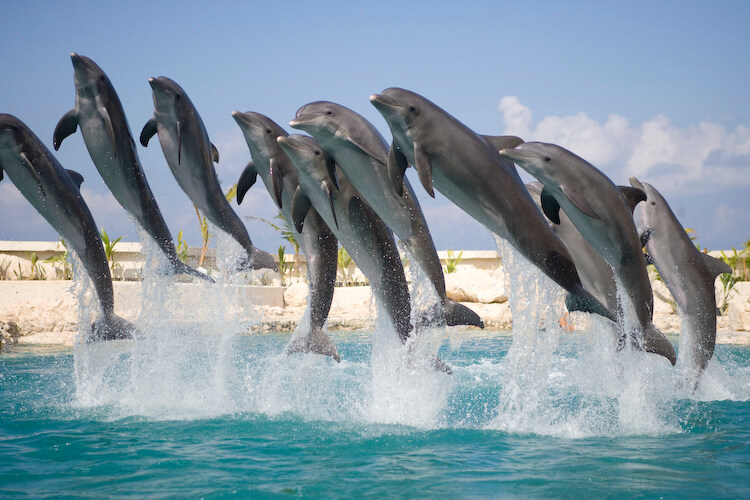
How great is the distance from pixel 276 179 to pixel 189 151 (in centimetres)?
100

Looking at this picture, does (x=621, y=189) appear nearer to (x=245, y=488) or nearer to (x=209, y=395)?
(x=245, y=488)

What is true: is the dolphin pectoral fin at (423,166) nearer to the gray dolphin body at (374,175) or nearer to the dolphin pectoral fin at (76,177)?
the gray dolphin body at (374,175)

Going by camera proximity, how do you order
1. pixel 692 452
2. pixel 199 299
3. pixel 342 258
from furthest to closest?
pixel 342 258, pixel 199 299, pixel 692 452

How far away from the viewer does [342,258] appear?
2684cm

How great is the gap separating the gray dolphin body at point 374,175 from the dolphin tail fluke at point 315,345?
4.04ft

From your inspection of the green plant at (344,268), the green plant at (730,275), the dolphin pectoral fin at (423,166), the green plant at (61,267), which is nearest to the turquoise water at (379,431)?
the dolphin pectoral fin at (423,166)

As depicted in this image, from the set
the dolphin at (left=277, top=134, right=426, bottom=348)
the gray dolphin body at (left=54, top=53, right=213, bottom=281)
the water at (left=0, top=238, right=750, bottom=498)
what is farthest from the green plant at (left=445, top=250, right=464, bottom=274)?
the dolphin at (left=277, top=134, right=426, bottom=348)

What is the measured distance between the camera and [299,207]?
21.6ft

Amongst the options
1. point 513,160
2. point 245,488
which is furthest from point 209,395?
point 513,160

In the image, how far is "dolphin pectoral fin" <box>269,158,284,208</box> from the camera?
6.66 meters

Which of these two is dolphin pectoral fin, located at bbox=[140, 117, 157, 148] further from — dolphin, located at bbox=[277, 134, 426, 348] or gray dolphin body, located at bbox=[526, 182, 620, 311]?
gray dolphin body, located at bbox=[526, 182, 620, 311]

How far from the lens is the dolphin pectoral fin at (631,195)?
6.21m

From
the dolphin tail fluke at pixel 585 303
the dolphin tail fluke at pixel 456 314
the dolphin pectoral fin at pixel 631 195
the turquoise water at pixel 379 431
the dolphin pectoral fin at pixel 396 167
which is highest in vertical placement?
the dolphin pectoral fin at pixel 396 167

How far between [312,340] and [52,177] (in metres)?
3.28
